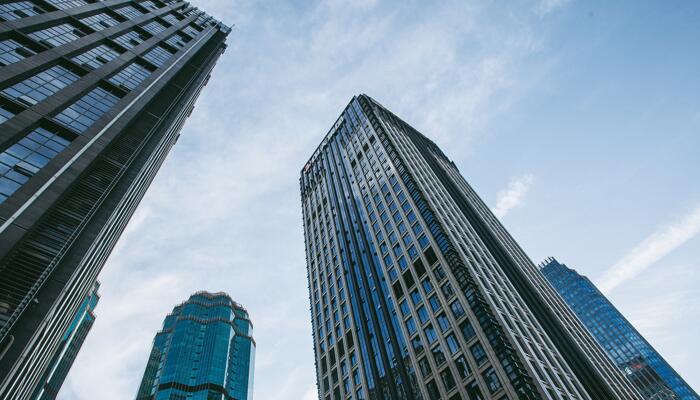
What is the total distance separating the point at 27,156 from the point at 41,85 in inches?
384

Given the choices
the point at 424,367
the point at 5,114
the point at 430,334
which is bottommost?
the point at 424,367

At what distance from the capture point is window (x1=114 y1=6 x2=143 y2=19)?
53.2 m

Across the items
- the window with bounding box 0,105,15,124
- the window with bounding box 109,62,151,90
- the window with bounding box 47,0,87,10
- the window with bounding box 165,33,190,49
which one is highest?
the window with bounding box 165,33,190,49

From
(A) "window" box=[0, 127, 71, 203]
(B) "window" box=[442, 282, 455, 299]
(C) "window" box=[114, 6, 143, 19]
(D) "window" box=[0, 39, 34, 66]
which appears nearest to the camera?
(A) "window" box=[0, 127, 71, 203]

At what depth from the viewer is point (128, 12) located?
55.1 meters

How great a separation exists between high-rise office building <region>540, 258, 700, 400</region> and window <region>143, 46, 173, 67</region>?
434 ft

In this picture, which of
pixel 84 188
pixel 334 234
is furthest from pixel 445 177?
pixel 84 188

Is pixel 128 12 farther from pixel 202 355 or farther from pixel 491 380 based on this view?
pixel 202 355

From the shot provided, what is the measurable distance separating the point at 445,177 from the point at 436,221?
1056 inches

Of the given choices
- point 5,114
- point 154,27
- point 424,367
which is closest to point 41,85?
point 5,114

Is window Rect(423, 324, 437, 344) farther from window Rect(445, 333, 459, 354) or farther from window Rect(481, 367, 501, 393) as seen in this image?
window Rect(481, 367, 501, 393)

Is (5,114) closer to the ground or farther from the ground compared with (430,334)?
farther from the ground

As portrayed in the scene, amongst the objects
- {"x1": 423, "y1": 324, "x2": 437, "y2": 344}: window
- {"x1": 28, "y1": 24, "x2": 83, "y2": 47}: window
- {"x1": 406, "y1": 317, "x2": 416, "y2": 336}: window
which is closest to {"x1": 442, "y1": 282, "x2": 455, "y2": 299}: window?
{"x1": 423, "y1": 324, "x2": 437, "y2": 344}: window

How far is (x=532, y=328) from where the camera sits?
44.9 metres
